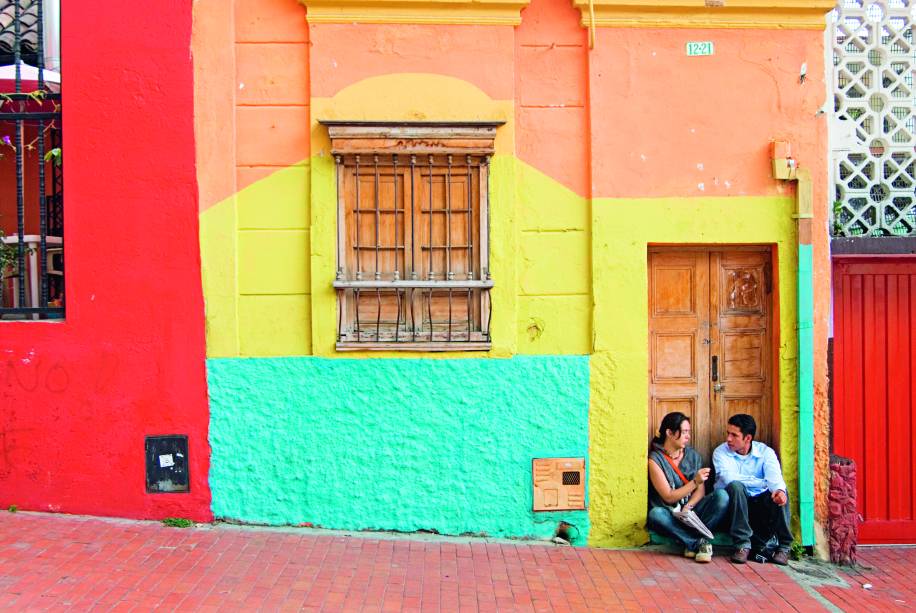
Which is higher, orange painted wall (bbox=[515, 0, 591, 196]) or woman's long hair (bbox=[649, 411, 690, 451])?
orange painted wall (bbox=[515, 0, 591, 196])

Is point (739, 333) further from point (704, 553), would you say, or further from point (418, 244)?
point (418, 244)

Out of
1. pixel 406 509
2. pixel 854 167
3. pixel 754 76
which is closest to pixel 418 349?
pixel 406 509

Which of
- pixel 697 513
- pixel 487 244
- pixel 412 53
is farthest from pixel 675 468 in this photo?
pixel 412 53

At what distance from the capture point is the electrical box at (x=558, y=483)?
601 cm

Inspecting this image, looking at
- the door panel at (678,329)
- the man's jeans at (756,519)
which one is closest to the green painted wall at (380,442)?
the door panel at (678,329)

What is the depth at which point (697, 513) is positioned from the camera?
5.95 meters

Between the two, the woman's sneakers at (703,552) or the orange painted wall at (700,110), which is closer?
the woman's sneakers at (703,552)

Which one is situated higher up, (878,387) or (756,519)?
(878,387)

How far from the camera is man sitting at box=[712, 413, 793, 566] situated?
5.82 m

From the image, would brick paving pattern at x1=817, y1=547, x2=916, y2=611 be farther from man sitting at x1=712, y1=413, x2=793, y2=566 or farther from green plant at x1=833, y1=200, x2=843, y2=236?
A: green plant at x1=833, y1=200, x2=843, y2=236

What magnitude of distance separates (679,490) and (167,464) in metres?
3.68

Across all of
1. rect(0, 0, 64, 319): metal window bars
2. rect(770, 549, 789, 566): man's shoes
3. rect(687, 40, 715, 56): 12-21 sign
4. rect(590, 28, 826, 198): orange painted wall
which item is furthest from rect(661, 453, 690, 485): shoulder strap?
rect(0, 0, 64, 319): metal window bars

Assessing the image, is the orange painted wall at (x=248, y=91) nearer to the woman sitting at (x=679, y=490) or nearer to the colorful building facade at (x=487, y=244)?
the colorful building facade at (x=487, y=244)

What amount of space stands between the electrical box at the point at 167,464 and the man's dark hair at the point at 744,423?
3982 millimetres
